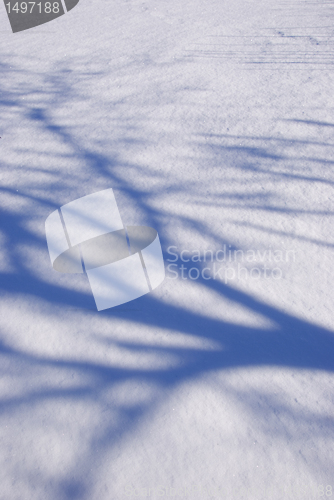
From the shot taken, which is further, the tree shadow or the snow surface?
the tree shadow

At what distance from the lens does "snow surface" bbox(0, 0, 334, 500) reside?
193 centimetres

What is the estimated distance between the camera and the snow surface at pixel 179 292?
193 centimetres

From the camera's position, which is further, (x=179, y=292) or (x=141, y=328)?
(x=179, y=292)

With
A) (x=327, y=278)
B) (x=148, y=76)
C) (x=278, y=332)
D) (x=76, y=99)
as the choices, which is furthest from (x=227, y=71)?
(x=278, y=332)

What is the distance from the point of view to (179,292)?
2.65m

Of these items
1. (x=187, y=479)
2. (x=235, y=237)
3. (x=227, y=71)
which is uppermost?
(x=227, y=71)

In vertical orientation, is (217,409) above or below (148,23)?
below

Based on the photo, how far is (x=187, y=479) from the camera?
185cm

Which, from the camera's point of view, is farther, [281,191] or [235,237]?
[281,191]

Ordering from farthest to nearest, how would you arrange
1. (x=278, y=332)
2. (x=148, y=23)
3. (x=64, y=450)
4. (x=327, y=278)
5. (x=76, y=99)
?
(x=148, y=23), (x=76, y=99), (x=327, y=278), (x=278, y=332), (x=64, y=450)

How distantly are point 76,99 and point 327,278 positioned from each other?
3.88m

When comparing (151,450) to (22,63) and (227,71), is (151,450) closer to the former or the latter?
(227,71)

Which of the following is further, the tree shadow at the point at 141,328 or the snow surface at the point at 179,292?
the tree shadow at the point at 141,328

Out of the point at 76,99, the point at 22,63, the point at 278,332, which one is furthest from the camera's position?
the point at 22,63
